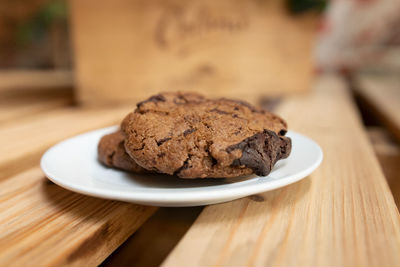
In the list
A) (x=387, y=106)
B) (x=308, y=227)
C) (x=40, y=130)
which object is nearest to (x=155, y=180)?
(x=308, y=227)

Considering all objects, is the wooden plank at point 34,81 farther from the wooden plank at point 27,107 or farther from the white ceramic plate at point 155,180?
the white ceramic plate at point 155,180

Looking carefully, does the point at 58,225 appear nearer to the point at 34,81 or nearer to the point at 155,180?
the point at 155,180

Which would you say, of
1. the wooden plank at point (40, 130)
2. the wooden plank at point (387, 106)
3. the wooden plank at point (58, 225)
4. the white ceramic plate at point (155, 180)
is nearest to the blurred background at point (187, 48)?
the wooden plank at point (40, 130)

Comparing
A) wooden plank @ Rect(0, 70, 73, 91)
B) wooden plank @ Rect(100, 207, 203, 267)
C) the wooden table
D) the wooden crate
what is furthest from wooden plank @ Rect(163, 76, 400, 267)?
wooden plank @ Rect(0, 70, 73, 91)

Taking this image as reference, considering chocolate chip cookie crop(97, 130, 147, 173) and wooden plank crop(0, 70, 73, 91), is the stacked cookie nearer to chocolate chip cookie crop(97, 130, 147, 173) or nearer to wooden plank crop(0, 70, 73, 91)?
chocolate chip cookie crop(97, 130, 147, 173)

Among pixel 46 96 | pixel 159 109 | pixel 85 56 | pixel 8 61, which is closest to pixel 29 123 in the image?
pixel 85 56

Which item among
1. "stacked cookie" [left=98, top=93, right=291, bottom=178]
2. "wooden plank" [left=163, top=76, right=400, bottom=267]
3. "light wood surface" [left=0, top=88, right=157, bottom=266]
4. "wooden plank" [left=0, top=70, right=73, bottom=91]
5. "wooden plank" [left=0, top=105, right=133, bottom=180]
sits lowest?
"wooden plank" [left=0, top=70, right=73, bottom=91]
